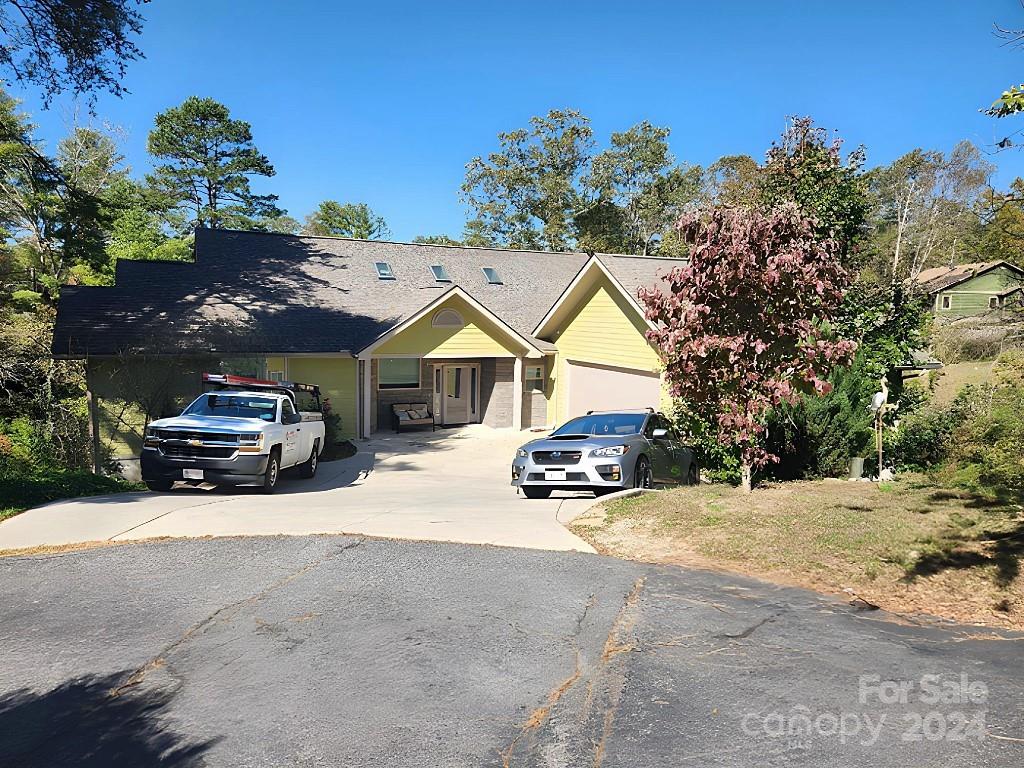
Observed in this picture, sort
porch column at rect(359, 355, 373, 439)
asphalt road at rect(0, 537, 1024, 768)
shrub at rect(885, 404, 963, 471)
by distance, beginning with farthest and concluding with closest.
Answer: porch column at rect(359, 355, 373, 439), shrub at rect(885, 404, 963, 471), asphalt road at rect(0, 537, 1024, 768)

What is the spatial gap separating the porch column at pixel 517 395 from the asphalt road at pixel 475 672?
1651cm

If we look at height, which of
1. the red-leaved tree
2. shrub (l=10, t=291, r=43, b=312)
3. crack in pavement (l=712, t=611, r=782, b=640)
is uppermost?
shrub (l=10, t=291, r=43, b=312)

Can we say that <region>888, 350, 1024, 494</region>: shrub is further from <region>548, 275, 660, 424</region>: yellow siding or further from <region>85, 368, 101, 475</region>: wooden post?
<region>85, 368, 101, 475</region>: wooden post

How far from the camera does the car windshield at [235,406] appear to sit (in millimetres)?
13570

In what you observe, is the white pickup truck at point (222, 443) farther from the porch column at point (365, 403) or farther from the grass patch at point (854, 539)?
the porch column at point (365, 403)

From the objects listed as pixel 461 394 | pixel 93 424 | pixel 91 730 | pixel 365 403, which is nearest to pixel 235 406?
pixel 93 424

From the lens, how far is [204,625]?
19.6 feet

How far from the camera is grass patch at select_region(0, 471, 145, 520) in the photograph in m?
10.6

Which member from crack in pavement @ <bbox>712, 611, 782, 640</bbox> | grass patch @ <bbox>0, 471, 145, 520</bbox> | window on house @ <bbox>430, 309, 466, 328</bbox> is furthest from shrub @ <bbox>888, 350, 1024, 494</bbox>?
grass patch @ <bbox>0, 471, 145, 520</bbox>

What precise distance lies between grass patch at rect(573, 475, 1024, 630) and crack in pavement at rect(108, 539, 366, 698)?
3060mm

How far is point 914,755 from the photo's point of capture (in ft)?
13.0

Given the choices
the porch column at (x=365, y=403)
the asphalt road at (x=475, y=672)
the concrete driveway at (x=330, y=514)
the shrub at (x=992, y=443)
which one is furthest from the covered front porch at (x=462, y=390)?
the asphalt road at (x=475, y=672)

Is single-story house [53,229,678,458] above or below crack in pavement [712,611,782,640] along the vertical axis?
above

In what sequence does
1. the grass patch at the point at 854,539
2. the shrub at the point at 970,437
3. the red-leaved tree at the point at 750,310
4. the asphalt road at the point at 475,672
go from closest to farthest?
the asphalt road at the point at 475,672 → the grass patch at the point at 854,539 → the red-leaved tree at the point at 750,310 → the shrub at the point at 970,437
